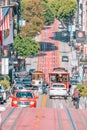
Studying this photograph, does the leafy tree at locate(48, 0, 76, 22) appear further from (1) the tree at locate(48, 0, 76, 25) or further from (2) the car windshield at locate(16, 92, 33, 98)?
(2) the car windshield at locate(16, 92, 33, 98)

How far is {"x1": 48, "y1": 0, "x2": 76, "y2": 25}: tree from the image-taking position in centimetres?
17850

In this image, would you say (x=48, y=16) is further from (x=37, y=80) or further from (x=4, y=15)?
(x=4, y=15)

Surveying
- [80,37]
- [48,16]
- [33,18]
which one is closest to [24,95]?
[80,37]

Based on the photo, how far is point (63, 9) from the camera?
590ft

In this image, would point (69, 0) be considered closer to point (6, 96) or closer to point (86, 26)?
point (86, 26)

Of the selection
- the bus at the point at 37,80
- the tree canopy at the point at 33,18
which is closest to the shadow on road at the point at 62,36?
the tree canopy at the point at 33,18

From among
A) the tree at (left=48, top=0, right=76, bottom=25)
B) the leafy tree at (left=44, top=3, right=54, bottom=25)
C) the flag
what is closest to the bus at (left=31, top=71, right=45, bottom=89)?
the flag

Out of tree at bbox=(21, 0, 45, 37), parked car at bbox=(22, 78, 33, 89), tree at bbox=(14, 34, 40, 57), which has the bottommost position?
parked car at bbox=(22, 78, 33, 89)

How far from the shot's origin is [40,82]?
3398 inches

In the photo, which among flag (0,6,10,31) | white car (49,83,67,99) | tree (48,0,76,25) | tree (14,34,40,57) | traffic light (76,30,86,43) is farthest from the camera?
tree (48,0,76,25)

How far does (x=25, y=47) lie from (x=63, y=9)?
1864 inches

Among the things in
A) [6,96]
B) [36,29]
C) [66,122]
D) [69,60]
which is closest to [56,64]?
[69,60]

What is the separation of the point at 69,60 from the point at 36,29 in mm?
15042

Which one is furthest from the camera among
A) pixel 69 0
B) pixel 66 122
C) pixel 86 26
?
pixel 69 0
